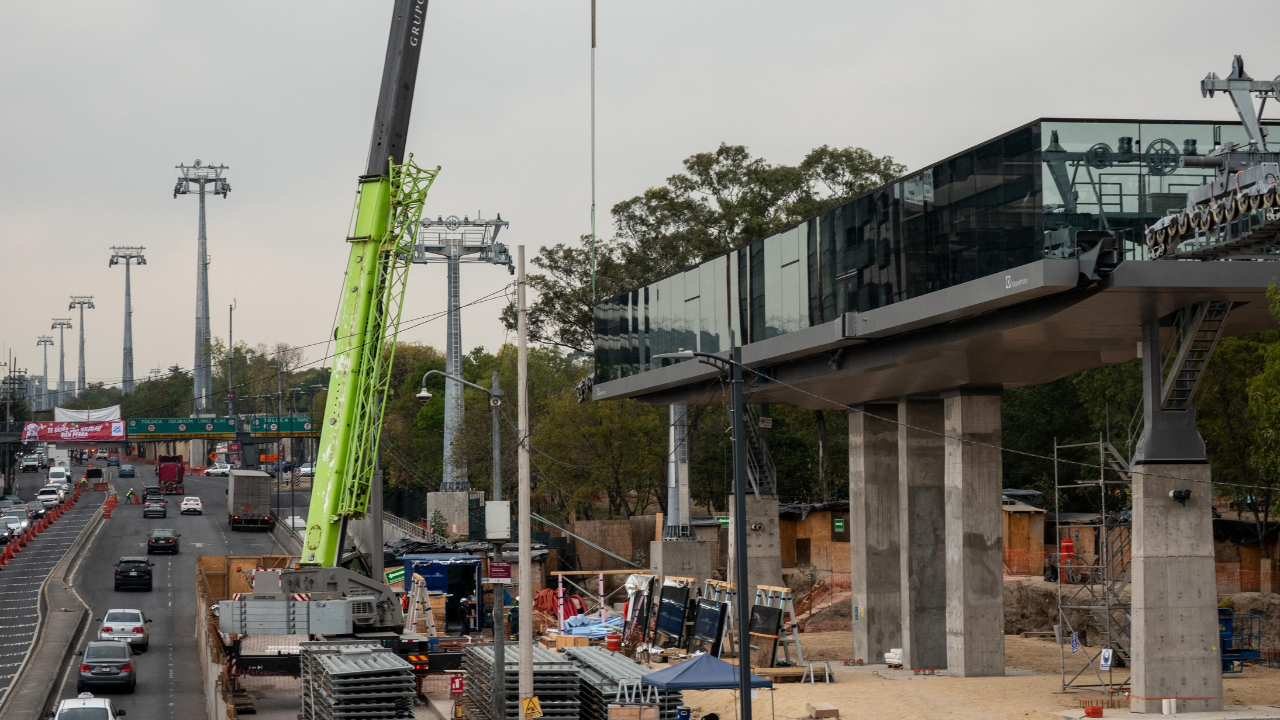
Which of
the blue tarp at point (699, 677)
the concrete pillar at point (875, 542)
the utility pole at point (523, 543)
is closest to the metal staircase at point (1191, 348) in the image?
the blue tarp at point (699, 677)

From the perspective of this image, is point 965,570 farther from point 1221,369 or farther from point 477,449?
point 477,449

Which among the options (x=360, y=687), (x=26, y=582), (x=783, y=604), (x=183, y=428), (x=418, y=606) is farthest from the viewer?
(x=183, y=428)

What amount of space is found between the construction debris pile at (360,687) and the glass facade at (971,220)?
47.4ft

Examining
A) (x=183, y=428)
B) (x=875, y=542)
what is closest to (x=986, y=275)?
(x=875, y=542)

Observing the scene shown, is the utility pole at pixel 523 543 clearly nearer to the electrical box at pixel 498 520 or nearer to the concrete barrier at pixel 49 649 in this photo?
the electrical box at pixel 498 520

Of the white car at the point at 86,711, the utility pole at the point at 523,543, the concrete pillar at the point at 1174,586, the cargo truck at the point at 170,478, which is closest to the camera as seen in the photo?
the utility pole at the point at 523,543

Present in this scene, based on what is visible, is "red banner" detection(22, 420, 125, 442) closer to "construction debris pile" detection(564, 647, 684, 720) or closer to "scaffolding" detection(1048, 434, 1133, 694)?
"scaffolding" detection(1048, 434, 1133, 694)

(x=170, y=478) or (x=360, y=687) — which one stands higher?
(x=170, y=478)

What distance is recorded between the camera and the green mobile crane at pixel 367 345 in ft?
115

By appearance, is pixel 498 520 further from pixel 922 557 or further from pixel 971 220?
pixel 922 557

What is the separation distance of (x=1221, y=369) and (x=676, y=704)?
39.4 m

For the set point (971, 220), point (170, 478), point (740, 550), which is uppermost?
point (971, 220)

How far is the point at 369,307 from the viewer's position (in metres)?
36.2

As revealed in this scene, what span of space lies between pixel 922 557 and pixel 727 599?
6.16m
